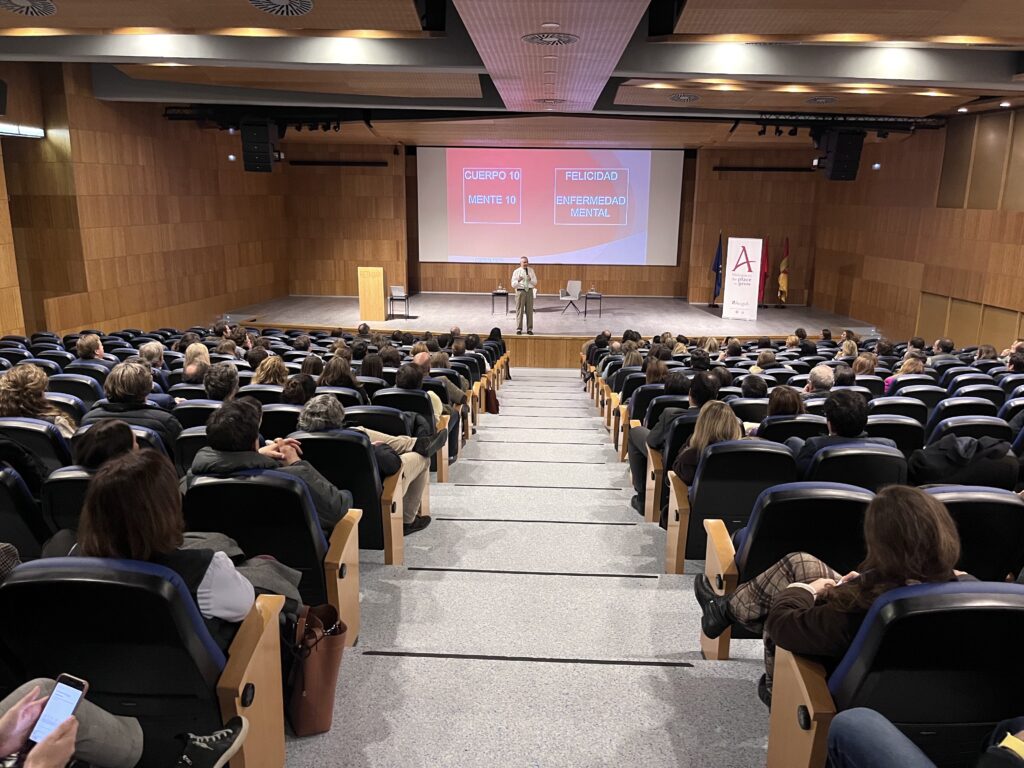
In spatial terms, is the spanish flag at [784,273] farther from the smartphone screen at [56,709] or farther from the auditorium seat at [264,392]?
the smartphone screen at [56,709]

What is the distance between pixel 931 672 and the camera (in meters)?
1.83

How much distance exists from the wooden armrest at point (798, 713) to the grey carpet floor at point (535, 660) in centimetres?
27

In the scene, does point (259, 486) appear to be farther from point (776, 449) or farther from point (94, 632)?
point (776, 449)

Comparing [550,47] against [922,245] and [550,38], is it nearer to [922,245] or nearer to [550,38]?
[550,38]

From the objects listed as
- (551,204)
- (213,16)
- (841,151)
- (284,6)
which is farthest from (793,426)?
(551,204)

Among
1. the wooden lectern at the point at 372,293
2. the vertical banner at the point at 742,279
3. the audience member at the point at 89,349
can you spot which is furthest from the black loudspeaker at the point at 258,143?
the vertical banner at the point at 742,279

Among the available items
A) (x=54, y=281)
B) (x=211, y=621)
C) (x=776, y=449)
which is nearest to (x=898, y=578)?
(x=776, y=449)

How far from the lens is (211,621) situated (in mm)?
2133

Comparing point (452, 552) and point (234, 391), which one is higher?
point (234, 391)

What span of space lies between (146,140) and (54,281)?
336cm

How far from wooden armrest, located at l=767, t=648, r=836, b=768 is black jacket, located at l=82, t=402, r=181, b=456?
306 cm

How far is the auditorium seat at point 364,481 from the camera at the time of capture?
3.54 meters

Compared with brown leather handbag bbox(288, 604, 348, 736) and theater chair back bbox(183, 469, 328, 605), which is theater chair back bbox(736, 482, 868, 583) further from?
theater chair back bbox(183, 469, 328, 605)

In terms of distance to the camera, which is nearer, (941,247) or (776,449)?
(776,449)
